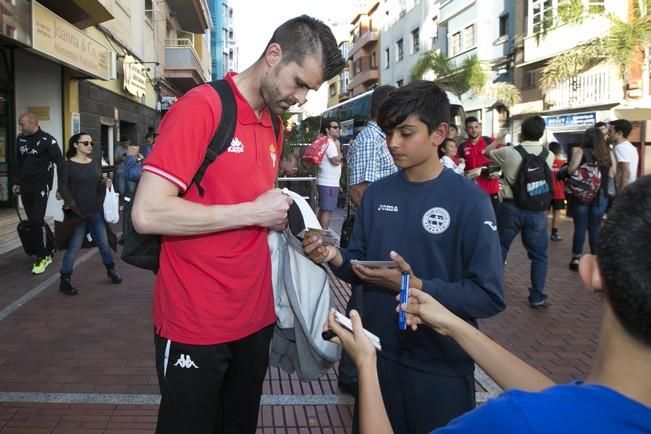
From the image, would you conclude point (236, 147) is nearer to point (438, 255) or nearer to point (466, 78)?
point (438, 255)

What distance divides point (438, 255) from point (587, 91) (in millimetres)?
19760

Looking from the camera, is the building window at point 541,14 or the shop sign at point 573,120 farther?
the building window at point 541,14

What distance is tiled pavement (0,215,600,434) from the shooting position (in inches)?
143

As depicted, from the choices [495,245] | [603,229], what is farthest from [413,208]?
[603,229]

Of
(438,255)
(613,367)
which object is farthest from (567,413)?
(438,255)

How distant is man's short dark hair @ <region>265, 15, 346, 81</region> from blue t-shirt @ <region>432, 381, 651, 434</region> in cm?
141

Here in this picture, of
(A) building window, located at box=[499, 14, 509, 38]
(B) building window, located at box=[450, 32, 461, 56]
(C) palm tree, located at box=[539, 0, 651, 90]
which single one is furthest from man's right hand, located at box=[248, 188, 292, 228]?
(B) building window, located at box=[450, 32, 461, 56]

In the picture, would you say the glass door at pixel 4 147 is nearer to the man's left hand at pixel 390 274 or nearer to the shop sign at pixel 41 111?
the shop sign at pixel 41 111

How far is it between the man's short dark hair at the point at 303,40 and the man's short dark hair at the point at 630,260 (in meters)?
1.30

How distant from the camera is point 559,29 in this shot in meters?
20.9

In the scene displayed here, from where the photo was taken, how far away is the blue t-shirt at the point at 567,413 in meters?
0.96

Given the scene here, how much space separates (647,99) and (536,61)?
5349 millimetres

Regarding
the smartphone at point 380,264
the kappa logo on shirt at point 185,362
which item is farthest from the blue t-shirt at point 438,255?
the kappa logo on shirt at point 185,362

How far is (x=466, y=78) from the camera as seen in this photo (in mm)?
24641
